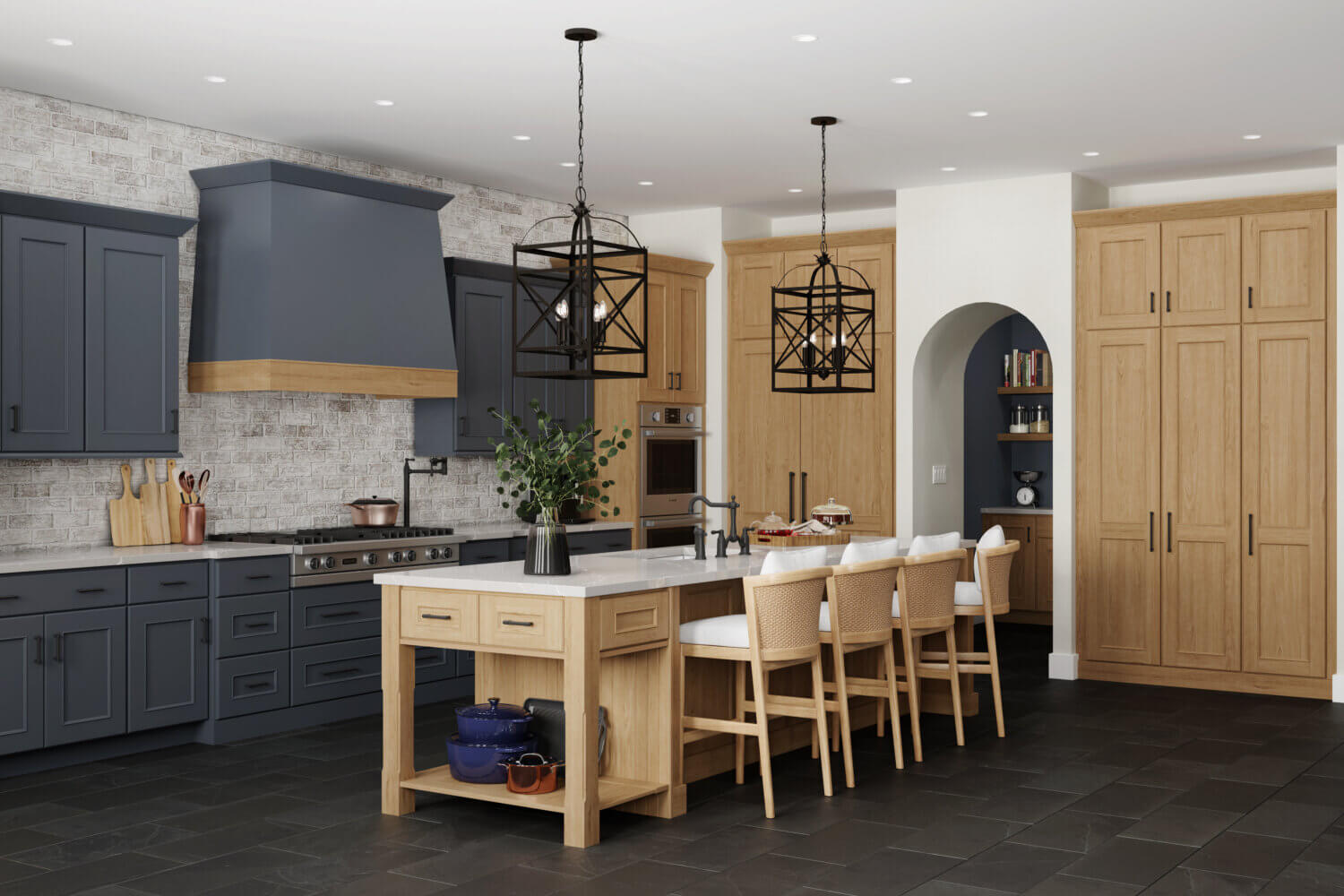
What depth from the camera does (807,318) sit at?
627 centimetres

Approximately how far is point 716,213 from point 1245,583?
4.04 meters

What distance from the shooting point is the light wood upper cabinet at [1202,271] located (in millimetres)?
7383

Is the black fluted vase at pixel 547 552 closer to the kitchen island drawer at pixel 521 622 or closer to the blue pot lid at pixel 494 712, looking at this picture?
the kitchen island drawer at pixel 521 622

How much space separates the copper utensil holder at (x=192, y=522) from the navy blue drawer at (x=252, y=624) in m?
0.47

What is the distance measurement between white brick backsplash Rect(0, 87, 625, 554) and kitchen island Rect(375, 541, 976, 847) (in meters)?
2.11

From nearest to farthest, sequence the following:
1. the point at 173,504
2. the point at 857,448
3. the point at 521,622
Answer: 1. the point at 521,622
2. the point at 173,504
3. the point at 857,448

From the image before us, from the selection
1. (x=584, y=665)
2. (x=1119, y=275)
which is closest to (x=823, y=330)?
(x=1119, y=275)

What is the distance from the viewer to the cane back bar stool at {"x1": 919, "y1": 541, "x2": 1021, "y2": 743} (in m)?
6.11

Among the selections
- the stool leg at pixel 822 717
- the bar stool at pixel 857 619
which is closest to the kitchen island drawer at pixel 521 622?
the stool leg at pixel 822 717

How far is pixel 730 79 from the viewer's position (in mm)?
5770

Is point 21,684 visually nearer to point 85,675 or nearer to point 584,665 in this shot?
Result: point 85,675

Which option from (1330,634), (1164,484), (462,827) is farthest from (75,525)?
(1330,634)

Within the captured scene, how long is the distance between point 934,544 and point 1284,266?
2.86 m

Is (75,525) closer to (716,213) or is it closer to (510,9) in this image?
(510,9)
